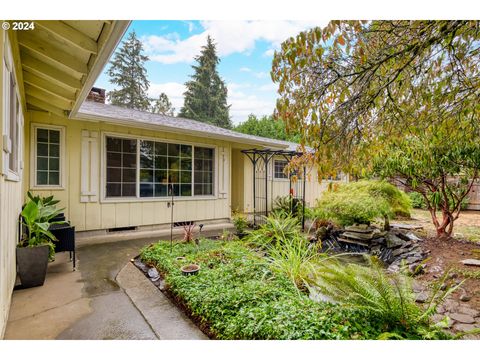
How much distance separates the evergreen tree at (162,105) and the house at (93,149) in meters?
18.1

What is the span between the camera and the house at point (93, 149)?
2.65m

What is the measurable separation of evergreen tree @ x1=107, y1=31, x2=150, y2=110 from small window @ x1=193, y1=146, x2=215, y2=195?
18.0 meters

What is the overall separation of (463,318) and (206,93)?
71.5 feet

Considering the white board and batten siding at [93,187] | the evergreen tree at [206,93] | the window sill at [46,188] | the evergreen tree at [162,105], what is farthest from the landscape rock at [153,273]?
the evergreen tree at [162,105]

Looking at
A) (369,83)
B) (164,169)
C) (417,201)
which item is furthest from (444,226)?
(417,201)

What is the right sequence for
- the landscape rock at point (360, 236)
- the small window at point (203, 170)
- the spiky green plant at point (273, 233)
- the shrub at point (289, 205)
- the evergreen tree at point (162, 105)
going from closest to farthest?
the spiky green plant at point (273, 233), the landscape rock at point (360, 236), the small window at point (203, 170), the shrub at point (289, 205), the evergreen tree at point (162, 105)

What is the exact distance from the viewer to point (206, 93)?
2195cm

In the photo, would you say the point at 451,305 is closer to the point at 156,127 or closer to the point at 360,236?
the point at 360,236

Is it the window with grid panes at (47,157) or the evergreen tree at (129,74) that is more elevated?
the evergreen tree at (129,74)

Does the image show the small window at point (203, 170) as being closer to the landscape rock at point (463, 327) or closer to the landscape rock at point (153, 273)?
the landscape rock at point (153, 273)

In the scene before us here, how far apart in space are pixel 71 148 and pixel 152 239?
2342 mm

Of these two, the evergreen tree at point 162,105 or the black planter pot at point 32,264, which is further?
the evergreen tree at point 162,105
